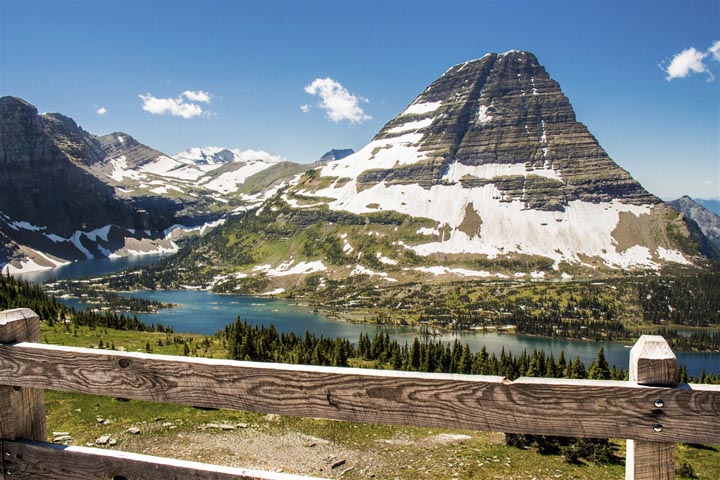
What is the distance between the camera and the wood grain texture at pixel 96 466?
4.11 m

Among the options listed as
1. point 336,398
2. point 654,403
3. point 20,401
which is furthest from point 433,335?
point 654,403

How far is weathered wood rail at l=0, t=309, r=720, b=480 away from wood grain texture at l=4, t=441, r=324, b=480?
0.4 inches

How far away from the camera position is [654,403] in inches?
140

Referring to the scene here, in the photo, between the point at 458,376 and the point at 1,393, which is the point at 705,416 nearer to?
the point at 458,376

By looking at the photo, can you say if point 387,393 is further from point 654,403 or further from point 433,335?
point 433,335

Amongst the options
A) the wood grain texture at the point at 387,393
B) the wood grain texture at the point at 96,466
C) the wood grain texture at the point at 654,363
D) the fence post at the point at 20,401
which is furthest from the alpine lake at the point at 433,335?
the wood grain texture at the point at 654,363

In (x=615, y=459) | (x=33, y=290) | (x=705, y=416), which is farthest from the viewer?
(x=33, y=290)

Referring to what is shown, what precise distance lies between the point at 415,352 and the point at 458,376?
82673mm

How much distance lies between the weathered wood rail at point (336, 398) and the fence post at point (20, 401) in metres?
0.01

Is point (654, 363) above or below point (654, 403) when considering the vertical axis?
above

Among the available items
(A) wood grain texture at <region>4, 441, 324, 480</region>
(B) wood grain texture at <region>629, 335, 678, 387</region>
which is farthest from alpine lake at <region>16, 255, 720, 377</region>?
(B) wood grain texture at <region>629, 335, 678, 387</region>

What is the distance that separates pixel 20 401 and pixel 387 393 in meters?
3.82

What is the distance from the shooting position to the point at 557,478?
22.7 meters

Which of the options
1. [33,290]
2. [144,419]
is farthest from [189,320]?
[144,419]
